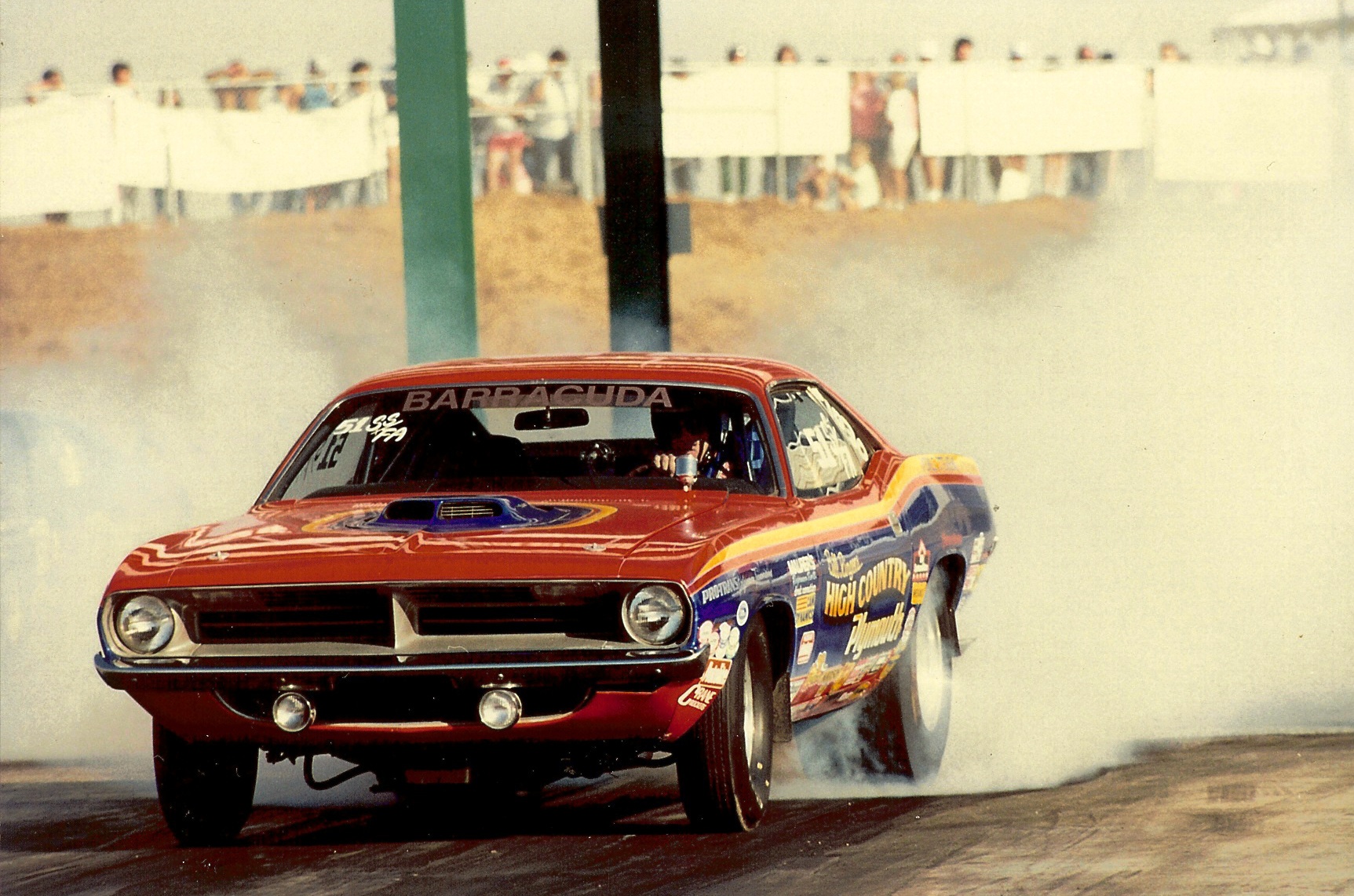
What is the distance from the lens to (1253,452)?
1485 centimetres

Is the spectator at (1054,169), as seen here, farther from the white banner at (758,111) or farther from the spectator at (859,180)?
the white banner at (758,111)

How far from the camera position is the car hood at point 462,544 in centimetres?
645

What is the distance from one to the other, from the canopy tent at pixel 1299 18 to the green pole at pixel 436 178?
1611 cm

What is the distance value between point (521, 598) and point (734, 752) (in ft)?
2.30

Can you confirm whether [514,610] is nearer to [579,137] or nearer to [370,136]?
[579,137]

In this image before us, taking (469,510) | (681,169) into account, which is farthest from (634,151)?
(681,169)

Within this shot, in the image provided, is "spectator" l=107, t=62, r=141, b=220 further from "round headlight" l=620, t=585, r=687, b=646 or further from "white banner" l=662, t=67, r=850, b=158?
"round headlight" l=620, t=585, r=687, b=646

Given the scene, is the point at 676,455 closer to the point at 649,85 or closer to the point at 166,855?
the point at 166,855

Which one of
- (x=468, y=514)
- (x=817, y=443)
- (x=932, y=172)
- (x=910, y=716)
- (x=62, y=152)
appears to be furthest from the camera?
(x=932, y=172)

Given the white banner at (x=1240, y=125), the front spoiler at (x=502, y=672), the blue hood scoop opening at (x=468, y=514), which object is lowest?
the front spoiler at (x=502, y=672)

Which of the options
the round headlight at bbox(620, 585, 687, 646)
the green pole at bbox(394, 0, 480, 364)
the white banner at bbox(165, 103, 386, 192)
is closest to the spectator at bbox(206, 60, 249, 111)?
the white banner at bbox(165, 103, 386, 192)

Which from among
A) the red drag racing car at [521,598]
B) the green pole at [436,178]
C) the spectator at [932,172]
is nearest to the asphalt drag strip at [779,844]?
the red drag racing car at [521,598]

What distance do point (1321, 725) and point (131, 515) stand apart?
7.19m

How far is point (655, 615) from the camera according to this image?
6.42 m
